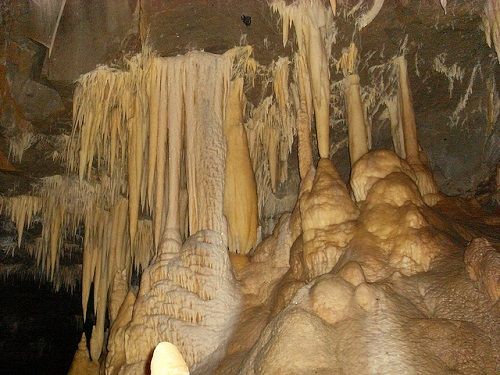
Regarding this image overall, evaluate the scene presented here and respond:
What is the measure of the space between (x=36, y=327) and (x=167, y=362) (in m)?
17.5

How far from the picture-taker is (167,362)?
342 cm

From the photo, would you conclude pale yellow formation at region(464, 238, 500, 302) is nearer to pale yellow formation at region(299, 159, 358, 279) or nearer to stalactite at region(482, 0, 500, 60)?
pale yellow formation at region(299, 159, 358, 279)

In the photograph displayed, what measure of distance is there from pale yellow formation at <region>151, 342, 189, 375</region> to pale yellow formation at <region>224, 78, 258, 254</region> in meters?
5.15

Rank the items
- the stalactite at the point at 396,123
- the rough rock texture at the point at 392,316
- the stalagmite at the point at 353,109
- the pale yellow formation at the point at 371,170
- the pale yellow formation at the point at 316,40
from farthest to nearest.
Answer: the stalactite at the point at 396,123
the stalagmite at the point at 353,109
the pale yellow formation at the point at 316,40
the pale yellow formation at the point at 371,170
the rough rock texture at the point at 392,316

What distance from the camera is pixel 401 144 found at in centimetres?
965

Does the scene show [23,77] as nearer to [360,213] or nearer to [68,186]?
[68,186]

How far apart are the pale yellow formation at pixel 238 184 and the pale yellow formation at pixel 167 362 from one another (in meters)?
5.15

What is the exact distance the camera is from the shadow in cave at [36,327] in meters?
16.8

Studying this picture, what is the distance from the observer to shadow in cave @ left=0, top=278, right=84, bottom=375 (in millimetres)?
16828

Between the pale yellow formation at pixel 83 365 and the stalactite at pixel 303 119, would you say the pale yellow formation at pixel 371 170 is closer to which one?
the stalactite at pixel 303 119

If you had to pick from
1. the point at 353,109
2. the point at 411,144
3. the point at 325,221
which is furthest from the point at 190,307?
the point at 411,144

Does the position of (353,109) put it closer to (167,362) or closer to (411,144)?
(411,144)

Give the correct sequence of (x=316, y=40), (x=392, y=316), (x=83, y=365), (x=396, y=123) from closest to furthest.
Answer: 1. (x=392, y=316)
2. (x=316, y=40)
3. (x=396, y=123)
4. (x=83, y=365)

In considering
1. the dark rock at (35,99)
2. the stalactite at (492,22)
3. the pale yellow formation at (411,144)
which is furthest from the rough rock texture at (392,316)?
the dark rock at (35,99)
